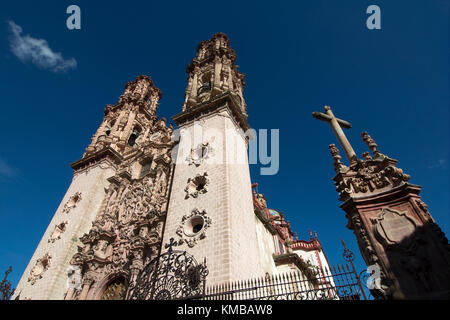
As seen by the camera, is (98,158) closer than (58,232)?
No

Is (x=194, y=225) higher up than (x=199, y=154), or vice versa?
(x=199, y=154)

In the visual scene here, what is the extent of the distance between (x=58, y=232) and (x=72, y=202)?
2702 millimetres

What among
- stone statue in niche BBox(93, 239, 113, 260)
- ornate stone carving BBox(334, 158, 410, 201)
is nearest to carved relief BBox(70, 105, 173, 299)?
stone statue in niche BBox(93, 239, 113, 260)

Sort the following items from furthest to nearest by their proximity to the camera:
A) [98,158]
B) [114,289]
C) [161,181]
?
[98,158], [161,181], [114,289]

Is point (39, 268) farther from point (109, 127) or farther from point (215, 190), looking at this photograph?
point (109, 127)

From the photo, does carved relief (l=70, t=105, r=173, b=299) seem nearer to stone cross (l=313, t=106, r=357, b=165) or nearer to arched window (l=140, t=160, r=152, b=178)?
arched window (l=140, t=160, r=152, b=178)

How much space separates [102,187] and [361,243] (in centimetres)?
2043

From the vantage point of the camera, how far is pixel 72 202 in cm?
2039

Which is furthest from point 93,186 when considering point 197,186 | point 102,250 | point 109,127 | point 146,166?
point 197,186

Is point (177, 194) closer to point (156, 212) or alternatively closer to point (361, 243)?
point (156, 212)

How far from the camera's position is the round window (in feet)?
40.4

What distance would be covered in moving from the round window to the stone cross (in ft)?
23.3

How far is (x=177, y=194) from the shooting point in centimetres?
1448
